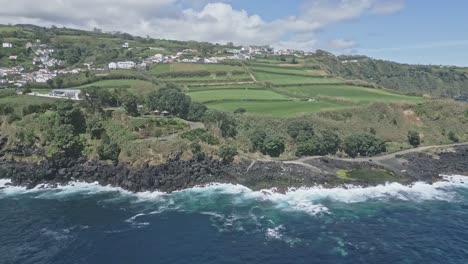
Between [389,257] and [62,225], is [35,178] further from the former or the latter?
[389,257]

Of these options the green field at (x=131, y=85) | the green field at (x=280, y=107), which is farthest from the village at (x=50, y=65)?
the green field at (x=280, y=107)

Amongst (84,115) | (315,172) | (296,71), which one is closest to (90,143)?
(84,115)

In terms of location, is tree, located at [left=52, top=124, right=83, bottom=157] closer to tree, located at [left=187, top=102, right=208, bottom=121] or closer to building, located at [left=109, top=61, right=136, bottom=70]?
tree, located at [left=187, top=102, right=208, bottom=121]

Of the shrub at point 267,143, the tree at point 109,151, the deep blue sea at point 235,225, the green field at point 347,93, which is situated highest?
the green field at point 347,93

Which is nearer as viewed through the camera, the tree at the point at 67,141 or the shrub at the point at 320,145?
the tree at the point at 67,141

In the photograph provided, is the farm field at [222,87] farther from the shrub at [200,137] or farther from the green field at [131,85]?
the shrub at [200,137]

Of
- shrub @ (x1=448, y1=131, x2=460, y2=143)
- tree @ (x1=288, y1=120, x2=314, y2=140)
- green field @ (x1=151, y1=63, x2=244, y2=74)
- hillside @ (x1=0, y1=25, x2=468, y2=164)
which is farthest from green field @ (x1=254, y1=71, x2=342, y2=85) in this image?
shrub @ (x1=448, y1=131, x2=460, y2=143)

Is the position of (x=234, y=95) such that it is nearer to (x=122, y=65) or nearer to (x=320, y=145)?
(x=320, y=145)
